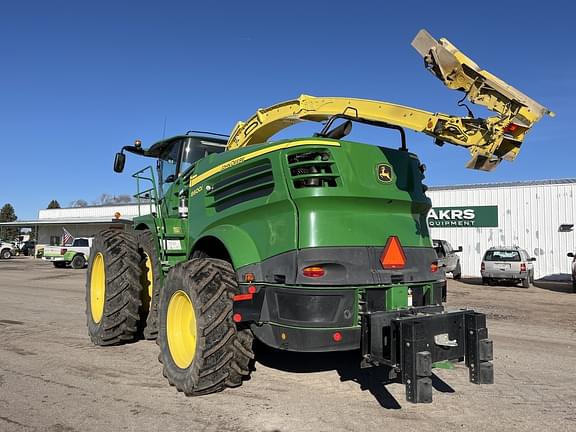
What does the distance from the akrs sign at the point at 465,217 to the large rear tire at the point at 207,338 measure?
23.3m

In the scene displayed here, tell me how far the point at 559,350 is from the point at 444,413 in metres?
3.84

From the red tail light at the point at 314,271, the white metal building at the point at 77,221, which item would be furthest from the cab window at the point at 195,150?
the white metal building at the point at 77,221

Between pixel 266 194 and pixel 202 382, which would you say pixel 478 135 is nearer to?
pixel 266 194

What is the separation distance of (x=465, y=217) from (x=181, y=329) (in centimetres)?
2405

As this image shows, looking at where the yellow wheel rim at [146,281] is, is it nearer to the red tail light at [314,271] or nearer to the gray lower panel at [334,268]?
the gray lower panel at [334,268]

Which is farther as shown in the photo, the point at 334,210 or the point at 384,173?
the point at 384,173

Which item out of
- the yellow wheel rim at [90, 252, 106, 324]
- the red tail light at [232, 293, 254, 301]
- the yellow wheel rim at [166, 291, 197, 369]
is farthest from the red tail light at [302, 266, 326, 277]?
the yellow wheel rim at [90, 252, 106, 324]

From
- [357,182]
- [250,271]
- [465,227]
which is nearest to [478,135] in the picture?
[357,182]

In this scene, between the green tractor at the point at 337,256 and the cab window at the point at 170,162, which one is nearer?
the green tractor at the point at 337,256

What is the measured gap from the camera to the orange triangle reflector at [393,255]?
4.83m

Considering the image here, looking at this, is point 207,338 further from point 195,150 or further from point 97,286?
point 97,286

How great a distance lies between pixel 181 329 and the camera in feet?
17.5

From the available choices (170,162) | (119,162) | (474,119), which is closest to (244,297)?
(474,119)

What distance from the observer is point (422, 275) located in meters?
5.12
